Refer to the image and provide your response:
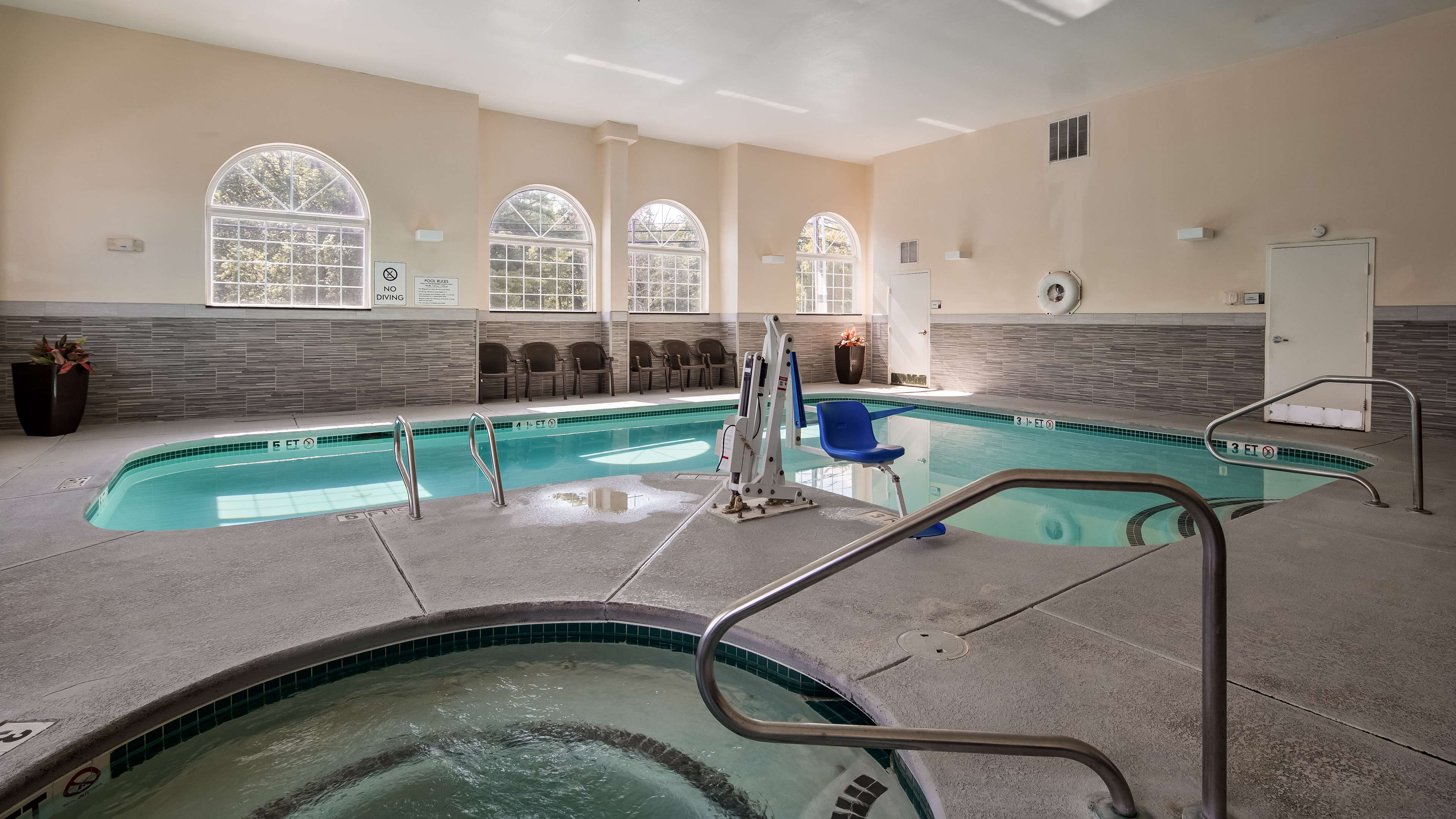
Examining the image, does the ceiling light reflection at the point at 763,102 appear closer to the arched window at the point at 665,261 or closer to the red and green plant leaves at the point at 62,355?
the arched window at the point at 665,261

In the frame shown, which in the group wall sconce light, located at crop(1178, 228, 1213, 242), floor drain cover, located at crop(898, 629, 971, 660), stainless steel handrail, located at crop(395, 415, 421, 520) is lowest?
floor drain cover, located at crop(898, 629, 971, 660)

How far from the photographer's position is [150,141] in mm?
6738

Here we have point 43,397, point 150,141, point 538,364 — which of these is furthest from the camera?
point 538,364

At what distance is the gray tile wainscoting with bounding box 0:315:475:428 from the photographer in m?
6.71

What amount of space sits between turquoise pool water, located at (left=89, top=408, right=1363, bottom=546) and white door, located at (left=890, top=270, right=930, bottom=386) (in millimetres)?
2818

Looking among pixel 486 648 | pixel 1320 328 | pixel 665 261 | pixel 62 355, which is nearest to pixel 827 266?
pixel 665 261

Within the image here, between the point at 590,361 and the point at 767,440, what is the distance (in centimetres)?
605

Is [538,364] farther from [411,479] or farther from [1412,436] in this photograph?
[1412,436]

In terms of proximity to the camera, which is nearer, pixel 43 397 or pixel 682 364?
pixel 43 397

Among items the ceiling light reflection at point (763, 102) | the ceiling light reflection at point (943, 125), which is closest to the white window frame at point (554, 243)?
the ceiling light reflection at point (763, 102)

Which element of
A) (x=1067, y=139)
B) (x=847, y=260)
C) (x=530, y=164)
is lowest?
(x=847, y=260)

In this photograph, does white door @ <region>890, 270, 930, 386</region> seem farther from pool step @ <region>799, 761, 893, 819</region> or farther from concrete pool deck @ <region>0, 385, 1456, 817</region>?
pool step @ <region>799, 761, 893, 819</region>

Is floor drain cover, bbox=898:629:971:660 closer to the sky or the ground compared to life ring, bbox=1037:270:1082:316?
closer to the ground

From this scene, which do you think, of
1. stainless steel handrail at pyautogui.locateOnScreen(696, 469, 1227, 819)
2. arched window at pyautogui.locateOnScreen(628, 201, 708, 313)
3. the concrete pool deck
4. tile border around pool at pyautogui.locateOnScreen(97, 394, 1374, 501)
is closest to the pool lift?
the concrete pool deck
